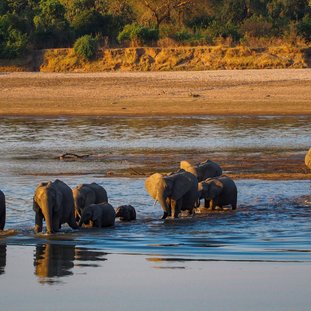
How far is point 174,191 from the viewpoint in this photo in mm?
16312

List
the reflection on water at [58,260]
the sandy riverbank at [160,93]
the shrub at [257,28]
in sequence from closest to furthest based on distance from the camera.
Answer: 1. the reflection on water at [58,260]
2. the sandy riverbank at [160,93]
3. the shrub at [257,28]

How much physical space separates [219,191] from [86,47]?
110 ft

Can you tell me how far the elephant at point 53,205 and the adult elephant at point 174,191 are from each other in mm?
1751

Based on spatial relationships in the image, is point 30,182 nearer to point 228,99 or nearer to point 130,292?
point 130,292

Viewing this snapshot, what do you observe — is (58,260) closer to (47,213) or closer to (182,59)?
(47,213)

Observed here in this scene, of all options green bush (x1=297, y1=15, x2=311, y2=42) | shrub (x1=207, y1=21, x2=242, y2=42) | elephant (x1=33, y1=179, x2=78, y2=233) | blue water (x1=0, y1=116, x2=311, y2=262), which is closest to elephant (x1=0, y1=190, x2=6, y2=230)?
blue water (x1=0, y1=116, x2=311, y2=262)

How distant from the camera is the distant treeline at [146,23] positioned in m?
51.6

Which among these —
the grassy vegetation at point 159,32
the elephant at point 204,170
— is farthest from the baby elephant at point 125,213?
the grassy vegetation at point 159,32

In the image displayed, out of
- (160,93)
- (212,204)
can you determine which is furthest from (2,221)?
(160,93)

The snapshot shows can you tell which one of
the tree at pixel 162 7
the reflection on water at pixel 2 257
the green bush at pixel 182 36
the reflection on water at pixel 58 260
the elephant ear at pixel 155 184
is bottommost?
the reflection on water at pixel 2 257

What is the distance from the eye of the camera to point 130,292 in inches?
429

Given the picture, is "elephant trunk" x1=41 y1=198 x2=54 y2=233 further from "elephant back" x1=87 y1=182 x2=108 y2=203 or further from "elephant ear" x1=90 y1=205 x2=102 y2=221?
"elephant back" x1=87 y1=182 x2=108 y2=203

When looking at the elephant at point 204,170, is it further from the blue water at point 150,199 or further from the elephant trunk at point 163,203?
the elephant trunk at point 163,203

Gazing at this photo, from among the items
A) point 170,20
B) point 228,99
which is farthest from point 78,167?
point 170,20
